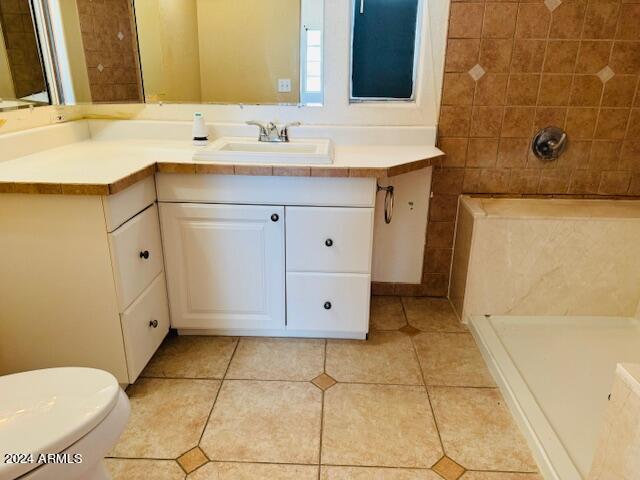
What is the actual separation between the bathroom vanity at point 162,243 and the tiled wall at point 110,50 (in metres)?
0.16

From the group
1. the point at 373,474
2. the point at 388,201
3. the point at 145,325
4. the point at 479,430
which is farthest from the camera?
the point at 388,201

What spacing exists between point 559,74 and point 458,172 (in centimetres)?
61

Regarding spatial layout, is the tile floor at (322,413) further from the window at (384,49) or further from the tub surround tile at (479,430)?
the window at (384,49)

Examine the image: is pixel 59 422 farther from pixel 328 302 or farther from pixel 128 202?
pixel 328 302

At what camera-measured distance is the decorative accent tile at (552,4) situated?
6.52 feet

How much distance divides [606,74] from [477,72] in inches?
22.7

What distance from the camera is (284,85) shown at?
2.16 metres

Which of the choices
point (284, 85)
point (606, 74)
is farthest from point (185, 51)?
point (606, 74)

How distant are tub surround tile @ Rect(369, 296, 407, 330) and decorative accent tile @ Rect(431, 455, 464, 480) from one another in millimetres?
795

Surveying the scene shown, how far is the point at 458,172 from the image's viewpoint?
2.27m

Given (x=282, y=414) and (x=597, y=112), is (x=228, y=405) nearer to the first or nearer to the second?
(x=282, y=414)

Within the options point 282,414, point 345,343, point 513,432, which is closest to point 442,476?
point 513,432

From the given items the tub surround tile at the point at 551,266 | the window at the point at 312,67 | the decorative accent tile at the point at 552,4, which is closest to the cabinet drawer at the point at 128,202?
the window at the point at 312,67

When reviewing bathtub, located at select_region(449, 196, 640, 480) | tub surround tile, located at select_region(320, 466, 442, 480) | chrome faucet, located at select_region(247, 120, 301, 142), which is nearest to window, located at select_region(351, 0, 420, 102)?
chrome faucet, located at select_region(247, 120, 301, 142)
